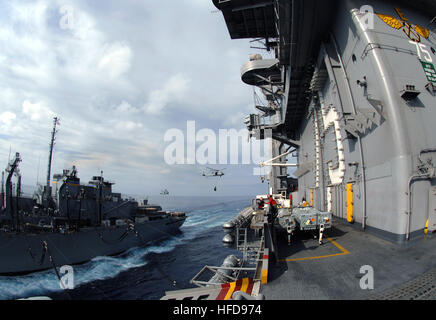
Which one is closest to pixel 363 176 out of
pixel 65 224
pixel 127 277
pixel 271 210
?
pixel 271 210

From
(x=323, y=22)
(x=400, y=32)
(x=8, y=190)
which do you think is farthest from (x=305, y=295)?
(x=8, y=190)

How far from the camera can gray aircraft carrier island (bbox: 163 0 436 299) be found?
5.30 metres

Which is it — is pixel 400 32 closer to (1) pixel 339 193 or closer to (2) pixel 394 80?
(2) pixel 394 80

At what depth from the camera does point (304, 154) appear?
2120cm

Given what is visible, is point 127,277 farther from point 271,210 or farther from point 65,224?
point 271,210

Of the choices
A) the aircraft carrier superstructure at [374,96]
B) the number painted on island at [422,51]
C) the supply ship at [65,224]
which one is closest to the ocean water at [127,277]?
the supply ship at [65,224]

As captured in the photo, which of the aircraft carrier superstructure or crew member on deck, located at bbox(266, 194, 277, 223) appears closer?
the aircraft carrier superstructure

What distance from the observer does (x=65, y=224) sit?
23.0 m

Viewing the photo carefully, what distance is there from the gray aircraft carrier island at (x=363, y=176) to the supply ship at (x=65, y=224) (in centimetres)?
1366

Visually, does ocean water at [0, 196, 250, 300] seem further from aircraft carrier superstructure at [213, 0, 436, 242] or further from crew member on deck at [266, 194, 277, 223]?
aircraft carrier superstructure at [213, 0, 436, 242]

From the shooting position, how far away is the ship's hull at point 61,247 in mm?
17609

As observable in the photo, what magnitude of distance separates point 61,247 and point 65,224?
11.9 ft

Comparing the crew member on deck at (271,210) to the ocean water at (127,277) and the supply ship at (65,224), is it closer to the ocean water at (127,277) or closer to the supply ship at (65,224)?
the ocean water at (127,277)

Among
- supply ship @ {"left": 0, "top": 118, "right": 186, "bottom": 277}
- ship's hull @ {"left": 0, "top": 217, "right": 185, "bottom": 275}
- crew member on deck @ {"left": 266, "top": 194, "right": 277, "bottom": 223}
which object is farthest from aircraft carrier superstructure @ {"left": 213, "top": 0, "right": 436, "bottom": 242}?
ship's hull @ {"left": 0, "top": 217, "right": 185, "bottom": 275}
